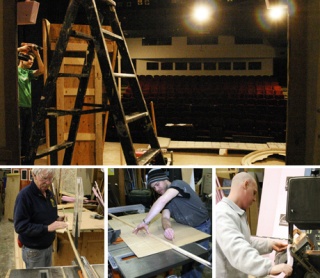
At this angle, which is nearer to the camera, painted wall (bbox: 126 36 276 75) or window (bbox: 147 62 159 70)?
painted wall (bbox: 126 36 276 75)

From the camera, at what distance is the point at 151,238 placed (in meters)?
2.17

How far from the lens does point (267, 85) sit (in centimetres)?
1312

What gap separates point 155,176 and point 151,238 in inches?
11.5

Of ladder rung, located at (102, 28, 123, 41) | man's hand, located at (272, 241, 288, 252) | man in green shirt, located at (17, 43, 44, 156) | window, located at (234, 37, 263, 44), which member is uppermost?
window, located at (234, 37, 263, 44)

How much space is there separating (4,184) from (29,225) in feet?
0.75

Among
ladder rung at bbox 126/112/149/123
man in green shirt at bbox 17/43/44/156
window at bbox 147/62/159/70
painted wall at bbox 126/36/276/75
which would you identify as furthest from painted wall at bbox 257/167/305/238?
window at bbox 147/62/159/70

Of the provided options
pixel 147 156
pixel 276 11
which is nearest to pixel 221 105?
pixel 276 11

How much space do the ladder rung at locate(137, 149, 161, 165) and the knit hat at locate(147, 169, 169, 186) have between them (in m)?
0.64

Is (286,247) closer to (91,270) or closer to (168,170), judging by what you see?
(168,170)

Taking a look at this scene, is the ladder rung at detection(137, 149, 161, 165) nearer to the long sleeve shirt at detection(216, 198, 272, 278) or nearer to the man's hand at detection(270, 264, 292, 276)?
the long sleeve shirt at detection(216, 198, 272, 278)

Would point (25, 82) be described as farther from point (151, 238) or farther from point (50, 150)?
point (151, 238)

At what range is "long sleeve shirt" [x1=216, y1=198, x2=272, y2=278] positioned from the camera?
205cm

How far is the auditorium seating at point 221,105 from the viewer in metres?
11.4

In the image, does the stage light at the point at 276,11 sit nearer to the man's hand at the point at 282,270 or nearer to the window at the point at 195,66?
the man's hand at the point at 282,270
